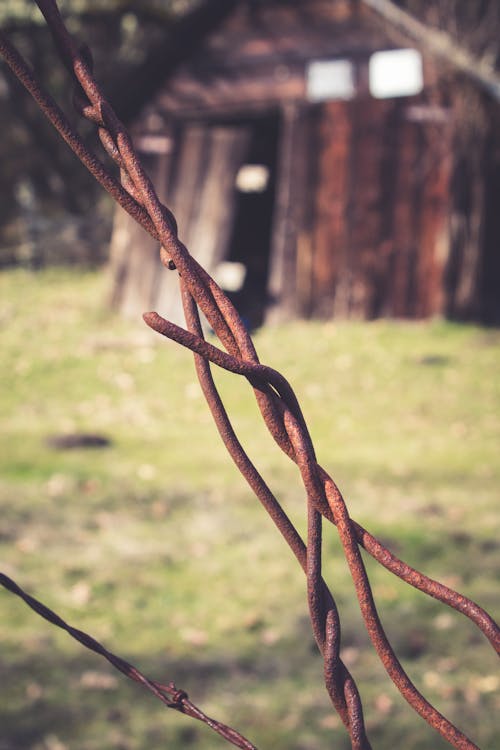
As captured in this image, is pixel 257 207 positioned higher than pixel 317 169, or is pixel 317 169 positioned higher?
pixel 257 207

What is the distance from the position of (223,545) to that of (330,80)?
723 centimetres

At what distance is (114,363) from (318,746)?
5809mm

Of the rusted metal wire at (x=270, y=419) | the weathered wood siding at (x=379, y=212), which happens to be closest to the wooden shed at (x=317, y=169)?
the weathered wood siding at (x=379, y=212)

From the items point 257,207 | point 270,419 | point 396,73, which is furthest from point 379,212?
point 270,419

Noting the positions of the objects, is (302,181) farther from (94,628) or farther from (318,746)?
(318,746)

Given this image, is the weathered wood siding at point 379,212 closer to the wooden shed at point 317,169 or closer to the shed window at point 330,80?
the wooden shed at point 317,169

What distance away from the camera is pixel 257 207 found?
14016 millimetres

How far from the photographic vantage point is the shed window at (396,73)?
31.6 feet

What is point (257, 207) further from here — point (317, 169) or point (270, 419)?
point (270, 419)

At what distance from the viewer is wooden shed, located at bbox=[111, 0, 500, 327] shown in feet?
32.3

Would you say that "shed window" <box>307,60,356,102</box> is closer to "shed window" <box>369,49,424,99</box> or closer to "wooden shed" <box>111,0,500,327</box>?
"wooden shed" <box>111,0,500,327</box>

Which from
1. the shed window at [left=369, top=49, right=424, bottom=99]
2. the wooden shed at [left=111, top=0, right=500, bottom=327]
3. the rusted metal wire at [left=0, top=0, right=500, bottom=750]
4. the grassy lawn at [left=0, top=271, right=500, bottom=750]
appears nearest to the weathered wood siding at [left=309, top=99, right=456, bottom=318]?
the wooden shed at [left=111, top=0, right=500, bottom=327]

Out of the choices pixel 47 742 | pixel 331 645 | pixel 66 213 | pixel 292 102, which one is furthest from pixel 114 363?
pixel 66 213

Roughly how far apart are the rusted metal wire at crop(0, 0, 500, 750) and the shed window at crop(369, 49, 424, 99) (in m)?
9.73
